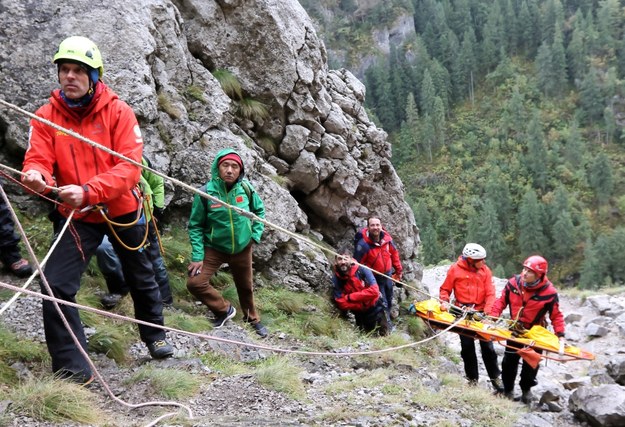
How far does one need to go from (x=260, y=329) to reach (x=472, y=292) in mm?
3806

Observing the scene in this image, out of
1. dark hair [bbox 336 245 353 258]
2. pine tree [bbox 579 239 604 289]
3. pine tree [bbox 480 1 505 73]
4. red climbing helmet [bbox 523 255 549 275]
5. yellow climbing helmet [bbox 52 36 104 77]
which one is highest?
pine tree [bbox 480 1 505 73]

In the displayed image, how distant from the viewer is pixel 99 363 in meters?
5.19

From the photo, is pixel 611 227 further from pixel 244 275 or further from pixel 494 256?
pixel 244 275

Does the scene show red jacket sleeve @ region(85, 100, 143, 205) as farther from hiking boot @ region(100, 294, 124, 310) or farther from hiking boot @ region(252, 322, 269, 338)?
hiking boot @ region(252, 322, 269, 338)

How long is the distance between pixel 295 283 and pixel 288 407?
493 centimetres

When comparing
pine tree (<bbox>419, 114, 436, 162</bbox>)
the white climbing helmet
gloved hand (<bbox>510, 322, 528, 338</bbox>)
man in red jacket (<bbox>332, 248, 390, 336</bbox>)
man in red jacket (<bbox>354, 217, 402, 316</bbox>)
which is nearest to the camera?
gloved hand (<bbox>510, 322, 528, 338</bbox>)

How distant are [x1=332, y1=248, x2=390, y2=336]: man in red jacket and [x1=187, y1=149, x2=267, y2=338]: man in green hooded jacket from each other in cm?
294

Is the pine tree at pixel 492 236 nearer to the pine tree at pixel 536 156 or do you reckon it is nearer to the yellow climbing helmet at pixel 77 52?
the pine tree at pixel 536 156

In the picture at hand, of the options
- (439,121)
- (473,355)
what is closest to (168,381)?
(473,355)

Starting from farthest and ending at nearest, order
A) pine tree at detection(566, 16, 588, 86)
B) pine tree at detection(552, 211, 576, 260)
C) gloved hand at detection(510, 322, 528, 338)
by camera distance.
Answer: pine tree at detection(566, 16, 588, 86) → pine tree at detection(552, 211, 576, 260) → gloved hand at detection(510, 322, 528, 338)

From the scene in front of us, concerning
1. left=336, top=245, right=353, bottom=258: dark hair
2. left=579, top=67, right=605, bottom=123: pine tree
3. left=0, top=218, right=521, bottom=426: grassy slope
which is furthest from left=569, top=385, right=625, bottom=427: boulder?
left=579, top=67, right=605, bottom=123: pine tree

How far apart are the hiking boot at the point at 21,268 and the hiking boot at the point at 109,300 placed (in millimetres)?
936

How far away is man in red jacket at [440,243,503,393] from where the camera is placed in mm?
8695

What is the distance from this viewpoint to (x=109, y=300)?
665 cm
